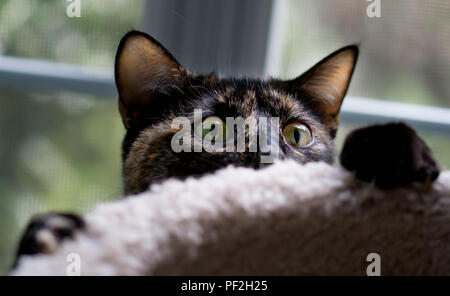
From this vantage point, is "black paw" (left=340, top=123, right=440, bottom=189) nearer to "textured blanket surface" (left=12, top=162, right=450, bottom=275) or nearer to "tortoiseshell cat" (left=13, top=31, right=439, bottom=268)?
"textured blanket surface" (left=12, top=162, right=450, bottom=275)

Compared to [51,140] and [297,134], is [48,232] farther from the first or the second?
[51,140]

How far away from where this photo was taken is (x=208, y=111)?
2.99 ft

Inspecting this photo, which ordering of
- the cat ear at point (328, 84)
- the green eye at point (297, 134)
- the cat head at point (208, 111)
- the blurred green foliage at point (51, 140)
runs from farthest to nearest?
the blurred green foliage at point (51, 140) → the cat ear at point (328, 84) → the green eye at point (297, 134) → the cat head at point (208, 111)

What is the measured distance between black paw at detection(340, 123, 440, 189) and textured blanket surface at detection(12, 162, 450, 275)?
0.6 inches

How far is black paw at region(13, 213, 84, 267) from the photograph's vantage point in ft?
1.53

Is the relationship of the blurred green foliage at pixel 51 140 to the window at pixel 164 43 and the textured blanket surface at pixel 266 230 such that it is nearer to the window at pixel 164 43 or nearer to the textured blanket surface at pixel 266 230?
the window at pixel 164 43

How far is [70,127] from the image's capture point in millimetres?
1549

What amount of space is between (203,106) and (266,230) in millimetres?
478

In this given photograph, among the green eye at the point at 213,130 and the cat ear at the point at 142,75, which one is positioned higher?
the cat ear at the point at 142,75

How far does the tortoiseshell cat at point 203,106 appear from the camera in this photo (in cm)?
86

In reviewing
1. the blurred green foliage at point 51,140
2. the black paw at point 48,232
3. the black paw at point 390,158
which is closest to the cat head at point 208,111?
the black paw at point 390,158

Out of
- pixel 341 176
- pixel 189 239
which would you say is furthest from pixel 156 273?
pixel 341 176

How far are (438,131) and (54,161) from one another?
1265mm

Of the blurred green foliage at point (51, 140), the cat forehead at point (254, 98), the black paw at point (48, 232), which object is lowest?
the blurred green foliage at point (51, 140)
